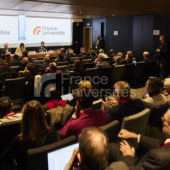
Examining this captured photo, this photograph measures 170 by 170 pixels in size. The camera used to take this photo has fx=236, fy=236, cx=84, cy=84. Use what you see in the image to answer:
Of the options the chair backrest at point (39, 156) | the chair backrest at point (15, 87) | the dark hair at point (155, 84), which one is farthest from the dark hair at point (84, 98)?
the chair backrest at point (15, 87)

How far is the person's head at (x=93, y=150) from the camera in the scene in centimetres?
133

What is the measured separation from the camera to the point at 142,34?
1257 cm

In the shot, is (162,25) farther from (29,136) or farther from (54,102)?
(29,136)

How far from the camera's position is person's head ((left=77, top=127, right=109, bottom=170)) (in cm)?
133

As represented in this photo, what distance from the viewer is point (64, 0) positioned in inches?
284

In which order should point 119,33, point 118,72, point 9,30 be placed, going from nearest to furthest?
point 118,72 → point 9,30 → point 119,33

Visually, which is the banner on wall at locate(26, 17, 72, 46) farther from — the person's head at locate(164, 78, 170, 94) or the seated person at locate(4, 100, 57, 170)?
the seated person at locate(4, 100, 57, 170)

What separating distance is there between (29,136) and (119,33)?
13.0 m

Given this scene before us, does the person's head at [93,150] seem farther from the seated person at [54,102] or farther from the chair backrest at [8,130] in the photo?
the seated person at [54,102]

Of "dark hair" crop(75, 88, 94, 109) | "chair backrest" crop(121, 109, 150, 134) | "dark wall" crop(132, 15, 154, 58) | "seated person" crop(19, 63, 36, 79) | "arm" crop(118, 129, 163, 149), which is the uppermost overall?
"dark wall" crop(132, 15, 154, 58)

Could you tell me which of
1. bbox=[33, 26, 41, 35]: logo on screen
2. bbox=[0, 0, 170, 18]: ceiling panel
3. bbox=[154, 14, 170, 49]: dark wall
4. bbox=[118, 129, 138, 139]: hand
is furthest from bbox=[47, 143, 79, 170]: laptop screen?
bbox=[33, 26, 41, 35]: logo on screen

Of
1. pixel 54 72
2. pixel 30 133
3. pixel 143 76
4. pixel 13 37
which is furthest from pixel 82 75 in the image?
pixel 13 37

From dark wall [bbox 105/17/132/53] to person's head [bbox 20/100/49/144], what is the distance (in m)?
12.1

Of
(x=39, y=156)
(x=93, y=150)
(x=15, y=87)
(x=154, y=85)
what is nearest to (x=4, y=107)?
(x=39, y=156)
